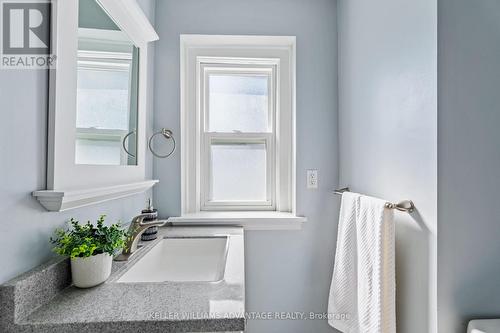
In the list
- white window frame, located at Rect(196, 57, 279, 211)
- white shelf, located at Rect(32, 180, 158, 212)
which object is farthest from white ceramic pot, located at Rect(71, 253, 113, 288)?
white window frame, located at Rect(196, 57, 279, 211)

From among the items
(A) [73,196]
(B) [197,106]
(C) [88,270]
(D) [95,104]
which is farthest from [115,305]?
(B) [197,106]

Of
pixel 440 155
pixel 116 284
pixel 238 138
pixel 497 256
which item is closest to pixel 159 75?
pixel 238 138

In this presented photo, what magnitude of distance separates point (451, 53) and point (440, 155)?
32cm

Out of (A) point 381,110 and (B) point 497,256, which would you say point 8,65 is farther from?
(B) point 497,256

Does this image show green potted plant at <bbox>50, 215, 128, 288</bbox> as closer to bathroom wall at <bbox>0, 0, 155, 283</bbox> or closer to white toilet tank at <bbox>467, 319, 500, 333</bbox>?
bathroom wall at <bbox>0, 0, 155, 283</bbox>

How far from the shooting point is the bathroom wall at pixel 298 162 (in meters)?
1.55

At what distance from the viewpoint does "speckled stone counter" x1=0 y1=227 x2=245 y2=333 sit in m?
0.57

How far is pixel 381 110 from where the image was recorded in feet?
3.71

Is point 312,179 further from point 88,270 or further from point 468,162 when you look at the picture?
point 88,270

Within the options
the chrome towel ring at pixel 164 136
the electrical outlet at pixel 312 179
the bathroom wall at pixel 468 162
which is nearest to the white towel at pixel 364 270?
the bathroom wall at pixel 468 162

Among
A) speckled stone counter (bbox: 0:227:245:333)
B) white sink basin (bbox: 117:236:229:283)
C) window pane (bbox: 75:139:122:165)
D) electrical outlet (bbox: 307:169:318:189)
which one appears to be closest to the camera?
speckled stone counter (bbox: 0:227:245:333)

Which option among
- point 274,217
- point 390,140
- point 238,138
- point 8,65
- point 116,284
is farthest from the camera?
point 238,138

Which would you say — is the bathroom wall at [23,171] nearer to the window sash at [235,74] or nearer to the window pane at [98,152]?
the window pane at [98,152]

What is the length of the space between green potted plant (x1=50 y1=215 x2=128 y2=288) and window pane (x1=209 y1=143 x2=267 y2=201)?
0.97 metres
